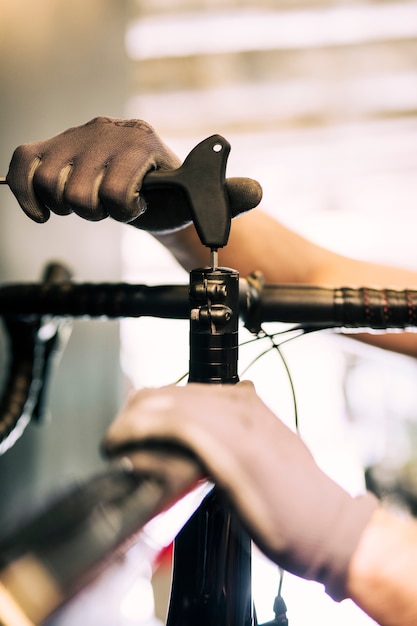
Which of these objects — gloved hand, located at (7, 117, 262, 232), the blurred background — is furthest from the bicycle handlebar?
the blurred background

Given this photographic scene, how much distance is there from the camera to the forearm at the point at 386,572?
1.19 feet

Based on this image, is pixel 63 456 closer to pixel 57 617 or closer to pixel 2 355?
pixel 2 355

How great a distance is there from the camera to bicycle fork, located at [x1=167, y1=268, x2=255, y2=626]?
0.41m

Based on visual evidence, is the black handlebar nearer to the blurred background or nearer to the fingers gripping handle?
the fingers gripping handle

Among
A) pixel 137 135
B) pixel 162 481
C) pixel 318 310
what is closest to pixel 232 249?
pixel 318 310

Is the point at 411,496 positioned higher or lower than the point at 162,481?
lower

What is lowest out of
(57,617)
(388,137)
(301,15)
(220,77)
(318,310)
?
(57,617)

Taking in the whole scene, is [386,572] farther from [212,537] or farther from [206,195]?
[206,195]

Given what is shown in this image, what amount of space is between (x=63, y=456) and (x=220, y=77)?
1270 mm

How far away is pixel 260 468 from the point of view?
331 millimetres

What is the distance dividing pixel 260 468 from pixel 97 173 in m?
0.27

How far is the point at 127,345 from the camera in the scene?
196 centimetres

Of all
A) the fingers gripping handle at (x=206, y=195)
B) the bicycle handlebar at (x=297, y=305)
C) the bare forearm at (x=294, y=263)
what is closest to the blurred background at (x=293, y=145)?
the bare forearm at (x=294, y=263)

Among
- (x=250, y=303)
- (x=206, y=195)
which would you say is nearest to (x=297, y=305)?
(x=250, y=303)
